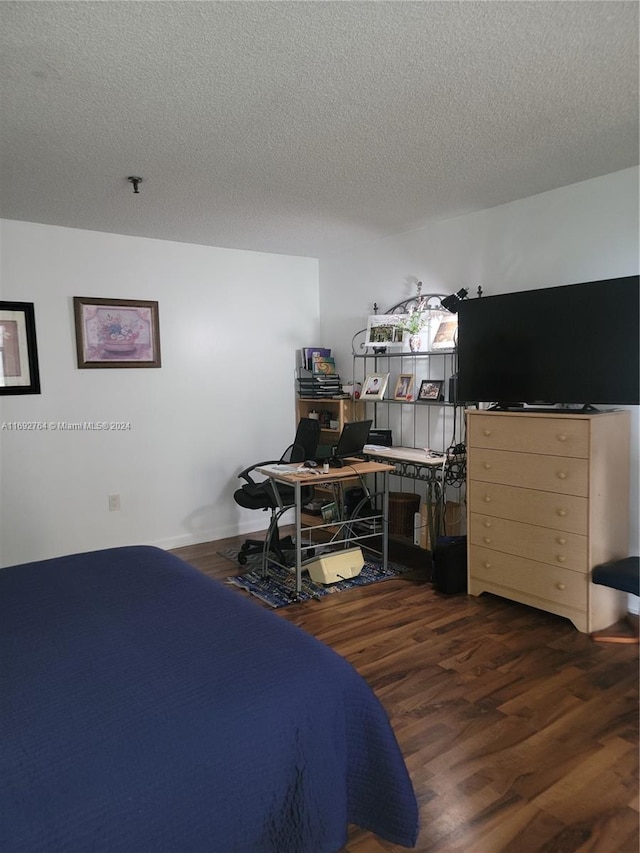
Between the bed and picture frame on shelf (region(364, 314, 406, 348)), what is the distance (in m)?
2.92

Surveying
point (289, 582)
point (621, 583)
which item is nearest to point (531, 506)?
point (621, 583)

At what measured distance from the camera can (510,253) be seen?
368cm

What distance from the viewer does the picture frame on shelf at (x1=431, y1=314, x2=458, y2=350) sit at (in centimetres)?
395

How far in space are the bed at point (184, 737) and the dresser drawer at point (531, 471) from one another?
1.85 m

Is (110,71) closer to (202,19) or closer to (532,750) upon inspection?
(202,19)

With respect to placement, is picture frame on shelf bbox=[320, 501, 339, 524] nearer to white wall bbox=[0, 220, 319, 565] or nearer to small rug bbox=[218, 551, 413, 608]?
small rug bbox=[218, 551, 413, 608]

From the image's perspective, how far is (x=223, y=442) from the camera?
4848 millimetres

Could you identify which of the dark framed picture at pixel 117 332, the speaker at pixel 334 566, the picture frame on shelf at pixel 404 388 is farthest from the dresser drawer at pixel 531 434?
the dark framed picture at pixel 117 332

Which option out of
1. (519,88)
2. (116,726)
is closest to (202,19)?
(519,88)

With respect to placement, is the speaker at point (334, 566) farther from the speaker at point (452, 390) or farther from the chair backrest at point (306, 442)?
the speaker at point (452, 390)

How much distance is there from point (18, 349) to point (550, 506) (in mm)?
3515

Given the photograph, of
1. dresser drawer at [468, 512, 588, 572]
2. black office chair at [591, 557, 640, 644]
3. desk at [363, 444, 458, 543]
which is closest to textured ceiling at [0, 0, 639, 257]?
desk at [363, 444, 458, 543]

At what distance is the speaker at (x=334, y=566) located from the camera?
3.63 m

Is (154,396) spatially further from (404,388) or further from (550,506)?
(550,506)
